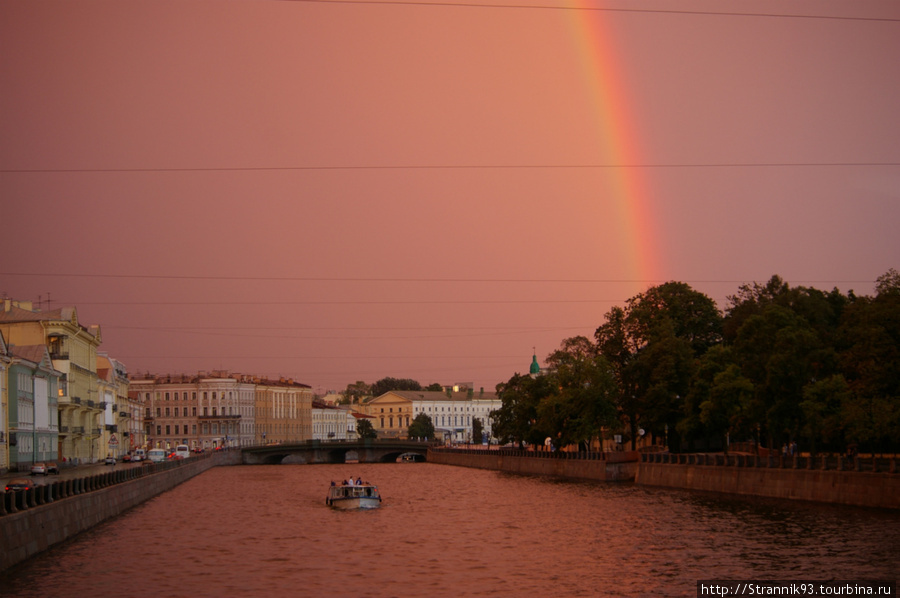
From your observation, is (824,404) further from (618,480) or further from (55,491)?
(55,491)

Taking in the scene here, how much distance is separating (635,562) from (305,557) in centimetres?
1217

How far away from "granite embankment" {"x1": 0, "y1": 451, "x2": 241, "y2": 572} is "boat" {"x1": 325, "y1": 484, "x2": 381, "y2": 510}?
11.4 metres

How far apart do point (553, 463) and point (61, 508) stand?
61.8 meters

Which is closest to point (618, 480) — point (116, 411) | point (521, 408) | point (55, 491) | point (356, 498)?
point (356, 498)

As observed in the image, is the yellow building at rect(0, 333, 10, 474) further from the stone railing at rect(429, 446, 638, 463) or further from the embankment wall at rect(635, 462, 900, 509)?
the embankment wall at rect(635, 462, 900, 509)

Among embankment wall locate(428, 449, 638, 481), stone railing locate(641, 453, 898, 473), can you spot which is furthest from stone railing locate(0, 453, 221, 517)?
embankment wall locate(428, 449, 638, 481)

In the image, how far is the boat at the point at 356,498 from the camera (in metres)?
67.0

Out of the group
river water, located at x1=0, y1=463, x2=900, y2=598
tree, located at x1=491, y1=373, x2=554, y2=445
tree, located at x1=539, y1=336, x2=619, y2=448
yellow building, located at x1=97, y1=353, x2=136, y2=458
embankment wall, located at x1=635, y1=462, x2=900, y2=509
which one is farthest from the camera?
yellow building, located at x1=97, y1=353, x2=136, y2=458

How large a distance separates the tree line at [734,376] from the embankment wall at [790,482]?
108 inches

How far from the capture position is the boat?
220 ft

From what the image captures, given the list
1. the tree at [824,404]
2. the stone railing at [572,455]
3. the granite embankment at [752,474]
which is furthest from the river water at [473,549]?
the stone railing at [572,455]

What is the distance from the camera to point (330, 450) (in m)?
171

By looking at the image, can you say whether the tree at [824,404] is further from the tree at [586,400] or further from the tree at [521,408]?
the tree at [521,408]

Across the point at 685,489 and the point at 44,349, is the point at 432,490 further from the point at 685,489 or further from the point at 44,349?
the point at 44,349
